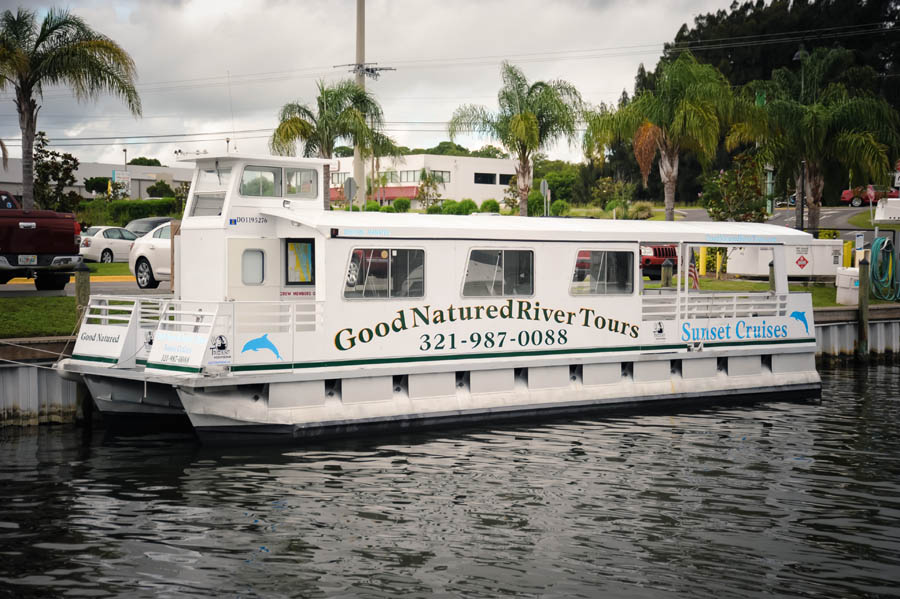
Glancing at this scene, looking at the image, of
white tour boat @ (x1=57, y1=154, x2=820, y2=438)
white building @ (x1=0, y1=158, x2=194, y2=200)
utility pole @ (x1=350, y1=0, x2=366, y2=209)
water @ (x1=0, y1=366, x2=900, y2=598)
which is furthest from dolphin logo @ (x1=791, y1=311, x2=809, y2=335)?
white building @ (x1=0, y1=158, x2=194, y2=200)

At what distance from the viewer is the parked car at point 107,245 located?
37.6 metres

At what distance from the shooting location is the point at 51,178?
195 ft

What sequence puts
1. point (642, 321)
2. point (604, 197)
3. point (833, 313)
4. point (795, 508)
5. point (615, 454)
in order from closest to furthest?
point (795, 508)
point (615, 454)
point (642, 321)
point (833, 313)
point (604, 197)

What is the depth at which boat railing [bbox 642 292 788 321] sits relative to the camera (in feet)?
63.5

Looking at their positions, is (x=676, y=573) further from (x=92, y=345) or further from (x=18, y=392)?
(x=18, y=392)

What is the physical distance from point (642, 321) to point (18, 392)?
1183 centimetres

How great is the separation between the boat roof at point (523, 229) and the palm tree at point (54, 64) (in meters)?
11.5

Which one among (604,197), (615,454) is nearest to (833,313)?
(615,454)

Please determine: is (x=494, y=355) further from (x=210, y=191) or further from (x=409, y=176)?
(x=409, y=176)

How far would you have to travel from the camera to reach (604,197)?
8000cm

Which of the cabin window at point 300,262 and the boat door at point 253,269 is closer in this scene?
the boat door at point 253,269

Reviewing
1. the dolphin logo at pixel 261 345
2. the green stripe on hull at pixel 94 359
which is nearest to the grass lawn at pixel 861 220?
the dolphin logo at pixel 261 345

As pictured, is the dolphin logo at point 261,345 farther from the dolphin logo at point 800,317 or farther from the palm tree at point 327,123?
the palm tree at point 327,123

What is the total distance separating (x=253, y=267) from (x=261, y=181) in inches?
64.5
